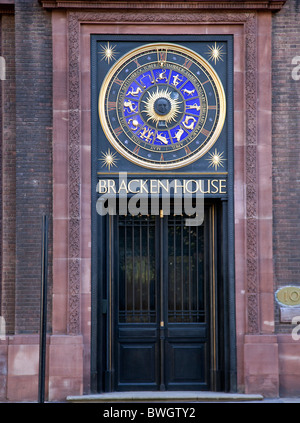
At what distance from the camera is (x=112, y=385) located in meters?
12.2

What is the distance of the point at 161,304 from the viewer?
12.4m

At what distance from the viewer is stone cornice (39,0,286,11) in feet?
39.8

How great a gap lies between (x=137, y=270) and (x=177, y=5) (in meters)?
4.63

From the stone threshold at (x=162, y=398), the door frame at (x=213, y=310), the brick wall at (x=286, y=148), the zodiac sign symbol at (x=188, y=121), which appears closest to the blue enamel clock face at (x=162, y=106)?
the zodiac sign symbol at (x=188, y=121)

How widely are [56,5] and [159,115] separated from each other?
2547 mm

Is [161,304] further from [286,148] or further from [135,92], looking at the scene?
[135,92]

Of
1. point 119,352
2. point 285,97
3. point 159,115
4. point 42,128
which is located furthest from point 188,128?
point 119,352

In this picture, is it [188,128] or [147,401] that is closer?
[147,401]

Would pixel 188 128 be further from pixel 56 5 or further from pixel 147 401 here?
pixel 147 401

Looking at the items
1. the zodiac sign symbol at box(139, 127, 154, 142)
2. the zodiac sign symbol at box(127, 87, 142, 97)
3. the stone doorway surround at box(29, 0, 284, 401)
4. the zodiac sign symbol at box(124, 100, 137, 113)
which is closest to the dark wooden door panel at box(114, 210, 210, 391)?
the stone doorway surround at box(29, 0, 284, 401)

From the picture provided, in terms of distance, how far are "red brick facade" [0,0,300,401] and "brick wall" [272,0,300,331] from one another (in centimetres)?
2

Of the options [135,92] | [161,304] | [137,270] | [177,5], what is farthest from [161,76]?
[161,304]

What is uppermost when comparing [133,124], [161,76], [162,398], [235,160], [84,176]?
[161,76]

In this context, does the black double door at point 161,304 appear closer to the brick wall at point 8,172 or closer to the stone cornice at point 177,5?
the brick wall at point 8,172
